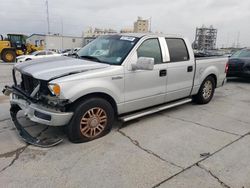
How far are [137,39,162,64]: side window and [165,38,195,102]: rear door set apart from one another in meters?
0.31

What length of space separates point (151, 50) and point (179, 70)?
2.85ft

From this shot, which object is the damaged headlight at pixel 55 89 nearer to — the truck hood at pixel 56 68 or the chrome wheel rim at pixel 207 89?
the truck hood at pixel 56 68

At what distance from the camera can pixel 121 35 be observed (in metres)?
4.49

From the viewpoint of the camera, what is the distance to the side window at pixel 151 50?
4113 mm

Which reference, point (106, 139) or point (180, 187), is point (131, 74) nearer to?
point (106, 139)

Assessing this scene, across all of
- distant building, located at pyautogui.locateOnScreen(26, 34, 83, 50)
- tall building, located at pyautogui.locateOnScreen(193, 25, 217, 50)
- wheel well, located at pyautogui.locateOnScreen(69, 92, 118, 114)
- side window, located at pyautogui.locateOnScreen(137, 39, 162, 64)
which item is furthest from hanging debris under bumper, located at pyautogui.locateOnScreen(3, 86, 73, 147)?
tall building, located at pyautogui.locateOnScreen(193, 25, 217, 50)

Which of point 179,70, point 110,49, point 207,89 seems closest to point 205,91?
point 207,89

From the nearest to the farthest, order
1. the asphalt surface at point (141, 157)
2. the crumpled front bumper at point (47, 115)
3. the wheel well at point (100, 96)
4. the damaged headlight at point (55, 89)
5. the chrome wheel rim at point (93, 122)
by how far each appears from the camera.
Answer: the asphalt surface at point (141, 157), the damaged headlight at point (55, 89), the crumpled front bumper at point (47, 115), the wheel well at point (100, 96), the chrome wheel rim at point (93, 122)

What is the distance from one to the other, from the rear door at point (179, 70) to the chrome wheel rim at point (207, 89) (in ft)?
2.49

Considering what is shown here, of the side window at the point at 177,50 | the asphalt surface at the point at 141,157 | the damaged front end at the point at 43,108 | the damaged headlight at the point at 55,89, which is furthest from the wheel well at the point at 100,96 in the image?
the side window at the point at 177,50

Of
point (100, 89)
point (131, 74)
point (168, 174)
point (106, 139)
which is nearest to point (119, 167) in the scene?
point (168, 174)

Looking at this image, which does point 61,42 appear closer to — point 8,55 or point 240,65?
point 8,55

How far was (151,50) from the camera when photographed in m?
4.33

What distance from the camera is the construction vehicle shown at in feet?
75.3
